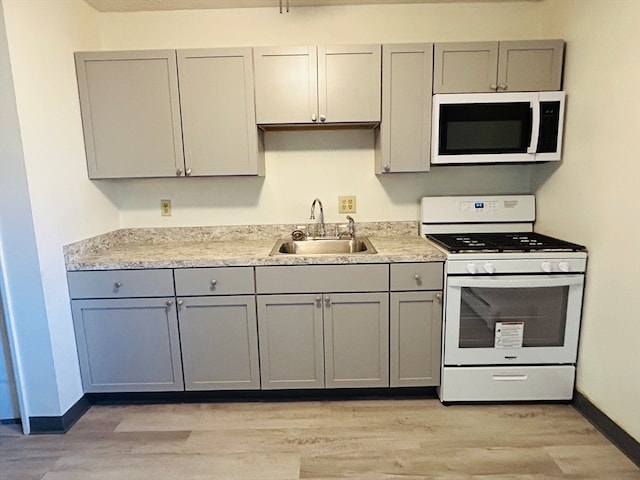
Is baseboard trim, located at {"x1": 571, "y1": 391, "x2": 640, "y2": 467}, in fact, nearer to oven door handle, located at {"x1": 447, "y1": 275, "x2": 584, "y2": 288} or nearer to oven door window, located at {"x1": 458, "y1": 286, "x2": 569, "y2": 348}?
oven door window, located at {"x1": 458, "y1": 286, "x2": 569, "y2": 348}

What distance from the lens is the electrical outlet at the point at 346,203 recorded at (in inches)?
100

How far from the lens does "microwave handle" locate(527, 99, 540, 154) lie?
2070 mm

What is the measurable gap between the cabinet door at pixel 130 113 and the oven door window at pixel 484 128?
1536mm

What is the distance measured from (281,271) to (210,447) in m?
0.93

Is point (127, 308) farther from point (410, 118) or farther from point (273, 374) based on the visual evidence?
point (410, 118)

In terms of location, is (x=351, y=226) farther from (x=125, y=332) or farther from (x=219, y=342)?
(x=125, y=332)

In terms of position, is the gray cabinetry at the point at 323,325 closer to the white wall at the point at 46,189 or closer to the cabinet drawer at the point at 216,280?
the cabinet drawer at the point at 216,280

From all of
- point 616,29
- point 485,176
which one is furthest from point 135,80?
point 616,29

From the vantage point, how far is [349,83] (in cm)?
214

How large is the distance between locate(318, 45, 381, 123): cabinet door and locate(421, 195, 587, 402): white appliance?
2.95ft

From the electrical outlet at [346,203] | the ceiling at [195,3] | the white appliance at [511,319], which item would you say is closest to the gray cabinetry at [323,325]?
the white appliance at [511,319]

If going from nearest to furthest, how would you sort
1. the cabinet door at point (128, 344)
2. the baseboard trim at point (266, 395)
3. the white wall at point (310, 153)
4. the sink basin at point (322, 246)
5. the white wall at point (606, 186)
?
the white wall at point (606, 186) < the cabinet door at point (128, 344) < the baseboard trim at point (266, 395) < the white wall at point (310, 153) < the sink basin at point (322, 246)

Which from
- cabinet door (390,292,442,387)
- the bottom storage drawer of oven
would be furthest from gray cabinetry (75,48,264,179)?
the bottom storage drawer of oven

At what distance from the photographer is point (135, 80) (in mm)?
2133
